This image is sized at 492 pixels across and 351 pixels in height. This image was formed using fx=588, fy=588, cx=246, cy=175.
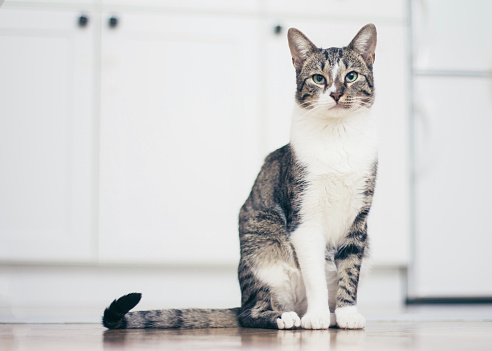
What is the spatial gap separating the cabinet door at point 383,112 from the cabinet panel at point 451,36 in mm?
85

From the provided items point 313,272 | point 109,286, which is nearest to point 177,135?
point 109,286

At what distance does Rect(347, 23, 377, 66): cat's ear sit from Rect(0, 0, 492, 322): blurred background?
2.77 feet

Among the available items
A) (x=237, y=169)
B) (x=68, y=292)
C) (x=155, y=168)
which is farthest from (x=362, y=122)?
(x=68, y=292)

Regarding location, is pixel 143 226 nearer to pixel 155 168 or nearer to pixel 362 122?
pixel 155 168

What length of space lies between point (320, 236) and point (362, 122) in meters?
0.29

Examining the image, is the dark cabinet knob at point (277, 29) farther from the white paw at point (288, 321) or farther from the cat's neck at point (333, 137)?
the white paw at point (288, 321)

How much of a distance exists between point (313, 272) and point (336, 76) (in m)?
0.45

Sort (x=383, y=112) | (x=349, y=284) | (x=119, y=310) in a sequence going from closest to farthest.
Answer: (x=119, y=310) < (x=349, y=284) < (x=383, y=112)

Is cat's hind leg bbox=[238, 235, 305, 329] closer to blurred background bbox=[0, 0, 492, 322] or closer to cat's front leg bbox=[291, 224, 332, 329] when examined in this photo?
cat's front leg bbox=[291, 224, 332, 329]

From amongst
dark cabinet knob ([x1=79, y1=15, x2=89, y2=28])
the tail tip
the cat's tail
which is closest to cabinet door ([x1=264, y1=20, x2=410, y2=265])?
dark cabinet knob ([x1=79, y1=15, x2=89, y2=28])

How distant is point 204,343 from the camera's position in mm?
1027

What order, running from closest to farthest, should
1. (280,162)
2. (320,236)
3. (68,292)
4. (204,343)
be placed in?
(204,343) → (320,236) → (280,162) → (68,292)

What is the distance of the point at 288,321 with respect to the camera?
1246mm

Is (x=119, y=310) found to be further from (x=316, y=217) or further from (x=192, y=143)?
(x=192, y=143)
